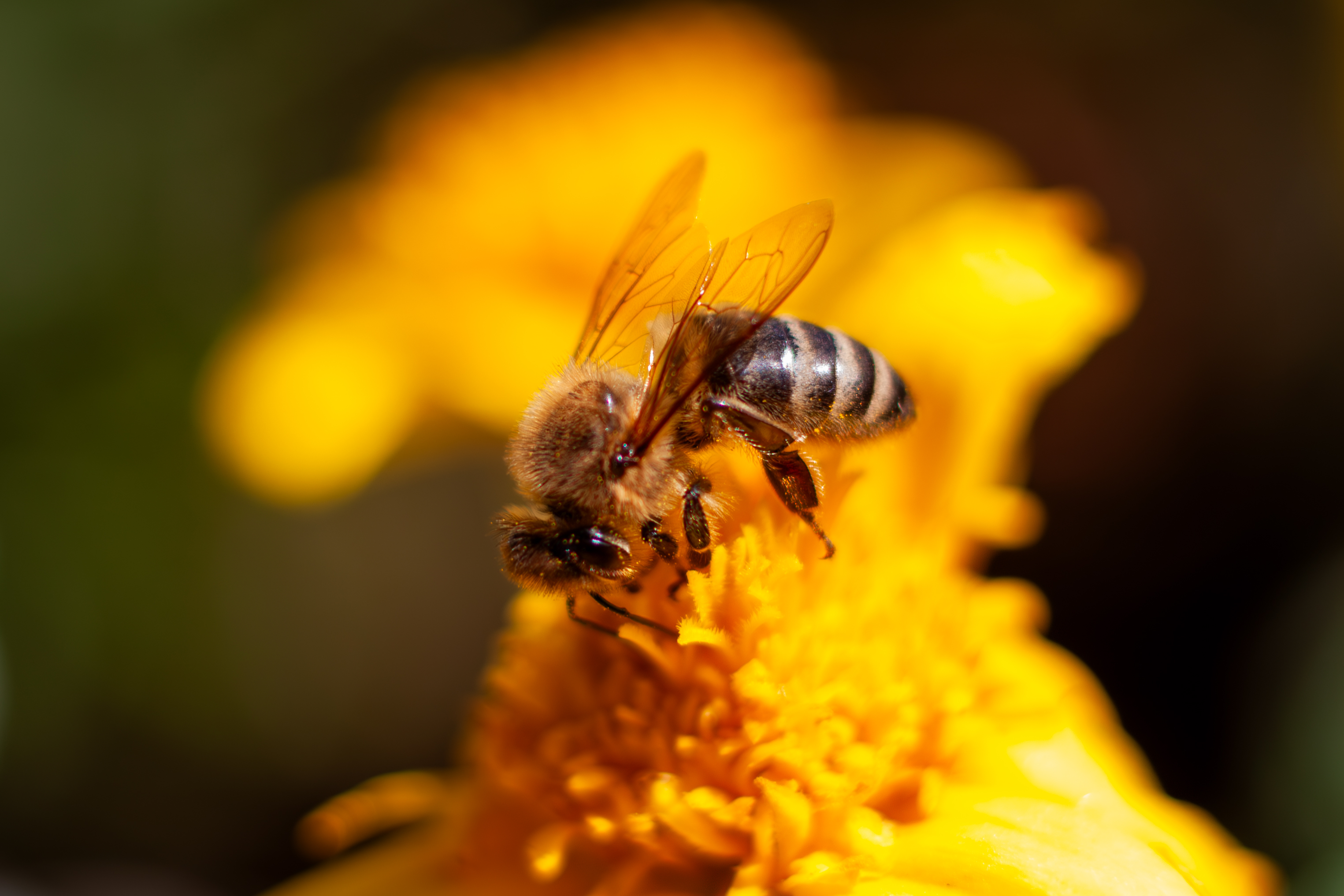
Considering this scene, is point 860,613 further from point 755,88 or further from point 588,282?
point 755,88

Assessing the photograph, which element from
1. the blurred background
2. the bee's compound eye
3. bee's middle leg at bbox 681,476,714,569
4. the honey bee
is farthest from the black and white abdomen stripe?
the blurred background

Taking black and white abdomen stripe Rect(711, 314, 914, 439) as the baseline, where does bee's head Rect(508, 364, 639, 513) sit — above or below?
below

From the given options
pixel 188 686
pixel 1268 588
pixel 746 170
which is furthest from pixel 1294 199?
pixel 188 686

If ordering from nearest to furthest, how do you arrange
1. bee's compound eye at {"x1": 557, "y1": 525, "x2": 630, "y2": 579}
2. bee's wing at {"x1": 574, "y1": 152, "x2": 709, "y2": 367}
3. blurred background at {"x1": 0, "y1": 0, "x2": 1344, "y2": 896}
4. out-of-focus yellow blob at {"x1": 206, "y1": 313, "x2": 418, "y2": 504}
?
bee's compound eye at {"x1": 557, "y1": 525, "x2": 630, "y2": 579} < bee's wing at {"x1": 574, "y1": 152, "x2": 709, "y2": 367} < out-of-focus yellow blob at {"x1": 206, "y1": 313, "x2": 418, "y2": 504} < blurred background at {"x1": 0, "y1": 0, "x2": 1344, "y2": 896}

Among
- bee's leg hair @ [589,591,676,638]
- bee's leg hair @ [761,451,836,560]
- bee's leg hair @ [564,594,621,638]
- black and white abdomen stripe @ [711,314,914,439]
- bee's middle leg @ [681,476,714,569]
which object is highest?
black and white abdomen stripe @ [711,314,914,439]

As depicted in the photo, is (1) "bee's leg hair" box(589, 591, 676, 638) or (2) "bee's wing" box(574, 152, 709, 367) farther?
(2) "bee's wing" box(574, 152, 709, 367)

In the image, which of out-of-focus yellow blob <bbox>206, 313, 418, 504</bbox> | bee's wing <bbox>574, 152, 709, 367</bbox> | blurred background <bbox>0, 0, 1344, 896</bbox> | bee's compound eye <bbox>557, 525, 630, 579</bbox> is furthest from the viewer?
blurred background <bbox>0, 0, 1344, 896</bbox>

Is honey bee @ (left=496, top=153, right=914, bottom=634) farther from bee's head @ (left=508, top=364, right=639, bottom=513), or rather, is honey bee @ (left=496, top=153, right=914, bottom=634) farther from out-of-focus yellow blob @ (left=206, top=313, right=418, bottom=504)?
out-of-focus yellow blob @ (left=206, top=313, right=418, bottom=504)

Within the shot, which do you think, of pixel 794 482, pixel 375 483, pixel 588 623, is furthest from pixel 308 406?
pixel 794 482
